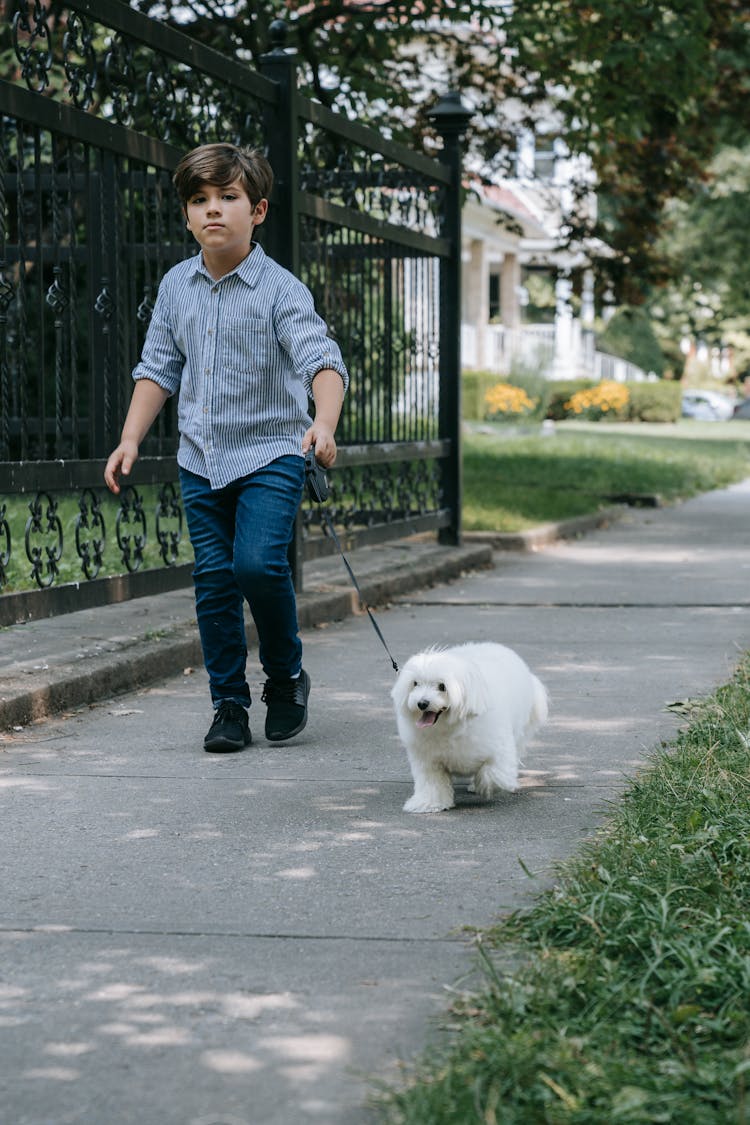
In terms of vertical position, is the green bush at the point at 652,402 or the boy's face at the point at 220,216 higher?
the boy's face at the point at 220,216

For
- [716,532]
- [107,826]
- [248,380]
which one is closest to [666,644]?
[248,380]

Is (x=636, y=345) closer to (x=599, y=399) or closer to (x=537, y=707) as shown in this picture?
(x=599, y=399)

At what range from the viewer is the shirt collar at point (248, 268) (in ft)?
18.0

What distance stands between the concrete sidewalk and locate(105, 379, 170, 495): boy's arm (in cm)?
94

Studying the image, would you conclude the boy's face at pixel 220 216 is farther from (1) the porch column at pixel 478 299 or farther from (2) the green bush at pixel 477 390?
(1) the porch column at pixel 478 299

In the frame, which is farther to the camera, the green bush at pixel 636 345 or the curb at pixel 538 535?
the green bush at pixel 636 345

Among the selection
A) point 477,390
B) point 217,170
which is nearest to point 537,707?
point 217,170

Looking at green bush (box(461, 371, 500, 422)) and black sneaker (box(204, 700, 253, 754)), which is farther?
green bush (box(461, 371, 500, 422))

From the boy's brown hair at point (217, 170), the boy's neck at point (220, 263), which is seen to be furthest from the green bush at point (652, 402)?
the boy's brown hair at point (217, 170)

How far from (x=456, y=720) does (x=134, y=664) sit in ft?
Result: 8.09

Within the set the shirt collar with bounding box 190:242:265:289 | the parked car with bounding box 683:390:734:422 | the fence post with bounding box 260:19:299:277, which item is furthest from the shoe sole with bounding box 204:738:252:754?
the parked car with bounding box 683:390:734:422

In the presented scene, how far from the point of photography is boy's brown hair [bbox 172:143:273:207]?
17.2 ft

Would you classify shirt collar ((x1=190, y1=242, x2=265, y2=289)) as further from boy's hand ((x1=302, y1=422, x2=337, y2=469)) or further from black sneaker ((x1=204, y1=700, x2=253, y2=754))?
black sneaker ((x1=204, y1=700, x2=253, y2=754))

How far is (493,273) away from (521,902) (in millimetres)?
47420
